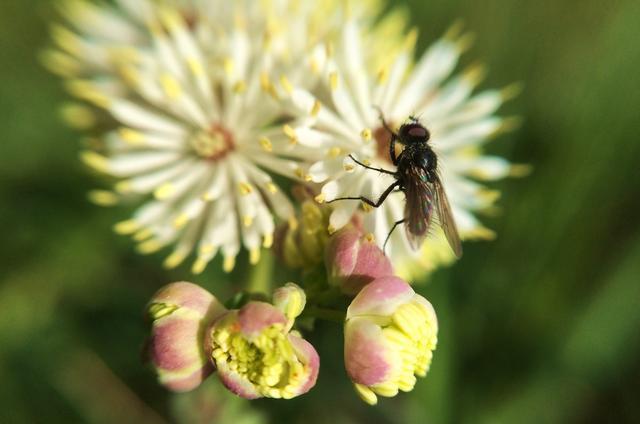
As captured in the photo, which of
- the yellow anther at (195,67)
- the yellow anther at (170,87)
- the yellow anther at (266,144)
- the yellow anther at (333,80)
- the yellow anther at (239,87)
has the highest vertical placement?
the yellow anther at (333,80)

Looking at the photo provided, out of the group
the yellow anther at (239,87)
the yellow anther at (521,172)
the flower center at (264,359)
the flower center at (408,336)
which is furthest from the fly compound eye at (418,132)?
the yellow anther at (521,172)

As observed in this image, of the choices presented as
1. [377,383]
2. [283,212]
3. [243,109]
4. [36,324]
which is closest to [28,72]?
[36,324]

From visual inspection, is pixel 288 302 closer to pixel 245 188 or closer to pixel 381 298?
pixel 381 298

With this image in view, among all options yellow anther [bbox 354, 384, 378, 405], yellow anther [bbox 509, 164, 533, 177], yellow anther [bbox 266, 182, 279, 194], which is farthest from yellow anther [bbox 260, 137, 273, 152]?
yellow anther [bbox 509, 164, 533, 177]

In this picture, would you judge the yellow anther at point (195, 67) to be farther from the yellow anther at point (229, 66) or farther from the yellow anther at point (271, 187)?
the yellow anther at point (271, 187)

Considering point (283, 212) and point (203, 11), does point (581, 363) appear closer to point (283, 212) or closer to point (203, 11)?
point (283, 212)

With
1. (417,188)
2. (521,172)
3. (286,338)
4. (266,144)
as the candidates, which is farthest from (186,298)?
(521,172)

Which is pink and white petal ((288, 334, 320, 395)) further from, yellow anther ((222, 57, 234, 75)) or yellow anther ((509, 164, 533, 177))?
yellow anther ((509, 164, 533, 177))
